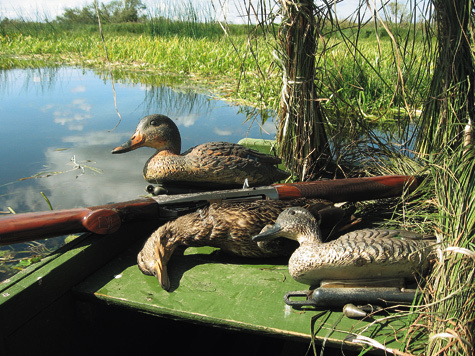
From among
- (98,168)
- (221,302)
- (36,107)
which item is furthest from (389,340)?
(36,107)

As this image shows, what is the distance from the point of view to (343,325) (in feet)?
5.63

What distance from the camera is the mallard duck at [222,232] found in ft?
6.93

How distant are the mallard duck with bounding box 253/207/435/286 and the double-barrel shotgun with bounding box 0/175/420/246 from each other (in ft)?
1.91

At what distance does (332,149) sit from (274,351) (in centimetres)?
138

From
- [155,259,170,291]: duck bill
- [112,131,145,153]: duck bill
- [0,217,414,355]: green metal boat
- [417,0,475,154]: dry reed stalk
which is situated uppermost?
[417,0,475,154]: dry reed stalk

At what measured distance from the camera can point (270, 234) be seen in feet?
6.41

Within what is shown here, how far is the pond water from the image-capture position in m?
3.61

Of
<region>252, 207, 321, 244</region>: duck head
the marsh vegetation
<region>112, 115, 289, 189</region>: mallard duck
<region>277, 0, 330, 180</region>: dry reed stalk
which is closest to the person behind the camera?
the marsh vegetation

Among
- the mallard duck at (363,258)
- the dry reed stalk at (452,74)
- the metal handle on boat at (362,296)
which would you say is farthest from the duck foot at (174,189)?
the dry reed stalk at (452,74)

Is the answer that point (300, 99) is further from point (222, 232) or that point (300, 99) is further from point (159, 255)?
point (159, 255)

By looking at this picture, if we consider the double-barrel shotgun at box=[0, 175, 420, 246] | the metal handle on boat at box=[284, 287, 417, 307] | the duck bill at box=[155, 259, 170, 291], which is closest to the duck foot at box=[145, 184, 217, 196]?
the double-barrel shotgun at box=[0, 175, 420, 246]

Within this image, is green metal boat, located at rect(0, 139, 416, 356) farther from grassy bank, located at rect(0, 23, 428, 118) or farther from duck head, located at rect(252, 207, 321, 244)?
grassy bank, located at rect(0, 23, 428, 118)

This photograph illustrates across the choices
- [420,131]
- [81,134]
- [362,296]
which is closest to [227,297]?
[362,296]

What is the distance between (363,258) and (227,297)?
571 mm
